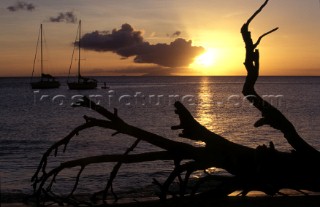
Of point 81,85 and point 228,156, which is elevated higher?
point 228,156

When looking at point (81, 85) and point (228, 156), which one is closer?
point (228, 156)

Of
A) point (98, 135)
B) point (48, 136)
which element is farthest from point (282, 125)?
point (48, 136)

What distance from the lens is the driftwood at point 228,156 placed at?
7875 mm

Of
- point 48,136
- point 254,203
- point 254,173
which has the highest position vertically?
point 254,173

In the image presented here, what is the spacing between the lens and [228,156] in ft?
26.5

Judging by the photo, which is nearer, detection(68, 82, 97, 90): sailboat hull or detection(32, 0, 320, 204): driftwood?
detection(32, 0, 320, 204): driftwood

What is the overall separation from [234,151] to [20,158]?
1366 cm

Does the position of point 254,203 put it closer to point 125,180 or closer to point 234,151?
point 234,151

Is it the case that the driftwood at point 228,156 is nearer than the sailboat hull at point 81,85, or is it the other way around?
the driftwood at point 228,156

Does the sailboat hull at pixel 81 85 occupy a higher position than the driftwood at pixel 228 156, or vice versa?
the driftwood at pixel 228 156

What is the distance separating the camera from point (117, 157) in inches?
312

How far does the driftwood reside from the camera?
7875 mm

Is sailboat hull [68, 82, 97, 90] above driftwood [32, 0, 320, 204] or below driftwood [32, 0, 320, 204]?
below

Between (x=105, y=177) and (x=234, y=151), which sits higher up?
(x=234, y=151)
